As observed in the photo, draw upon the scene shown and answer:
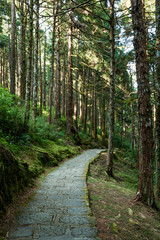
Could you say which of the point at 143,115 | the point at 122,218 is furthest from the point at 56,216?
the point at 143,115

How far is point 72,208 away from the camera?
3.47m

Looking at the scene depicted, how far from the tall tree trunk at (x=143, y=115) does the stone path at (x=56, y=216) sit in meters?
1.72

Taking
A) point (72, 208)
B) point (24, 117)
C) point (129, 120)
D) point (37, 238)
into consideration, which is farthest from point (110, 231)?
point (129, 120)

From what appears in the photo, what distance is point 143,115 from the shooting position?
4.61m

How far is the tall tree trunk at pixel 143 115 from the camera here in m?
4.57

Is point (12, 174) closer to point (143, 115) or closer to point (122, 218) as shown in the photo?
point (122, 218)

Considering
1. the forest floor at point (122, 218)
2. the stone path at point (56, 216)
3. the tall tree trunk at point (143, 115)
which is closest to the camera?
the stone path at point (56, 216)

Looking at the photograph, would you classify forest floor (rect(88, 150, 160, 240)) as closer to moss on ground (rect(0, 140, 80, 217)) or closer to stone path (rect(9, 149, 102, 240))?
A: stone path (rect(9, 149, 102, 240))

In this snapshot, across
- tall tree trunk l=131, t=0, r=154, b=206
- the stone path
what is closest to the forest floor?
the stone path

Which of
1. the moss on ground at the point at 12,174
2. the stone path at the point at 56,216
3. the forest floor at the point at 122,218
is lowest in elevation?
the forest floor at the point at 122,218

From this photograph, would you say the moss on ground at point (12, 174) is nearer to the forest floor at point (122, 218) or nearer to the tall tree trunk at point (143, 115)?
the forest floor at point (122, 218)

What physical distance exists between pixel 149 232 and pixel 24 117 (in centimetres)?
619

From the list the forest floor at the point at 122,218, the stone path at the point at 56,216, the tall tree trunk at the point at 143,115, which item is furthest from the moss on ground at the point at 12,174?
the tall tree trunk at the point at 143,115

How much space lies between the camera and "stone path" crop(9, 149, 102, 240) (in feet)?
8.38
